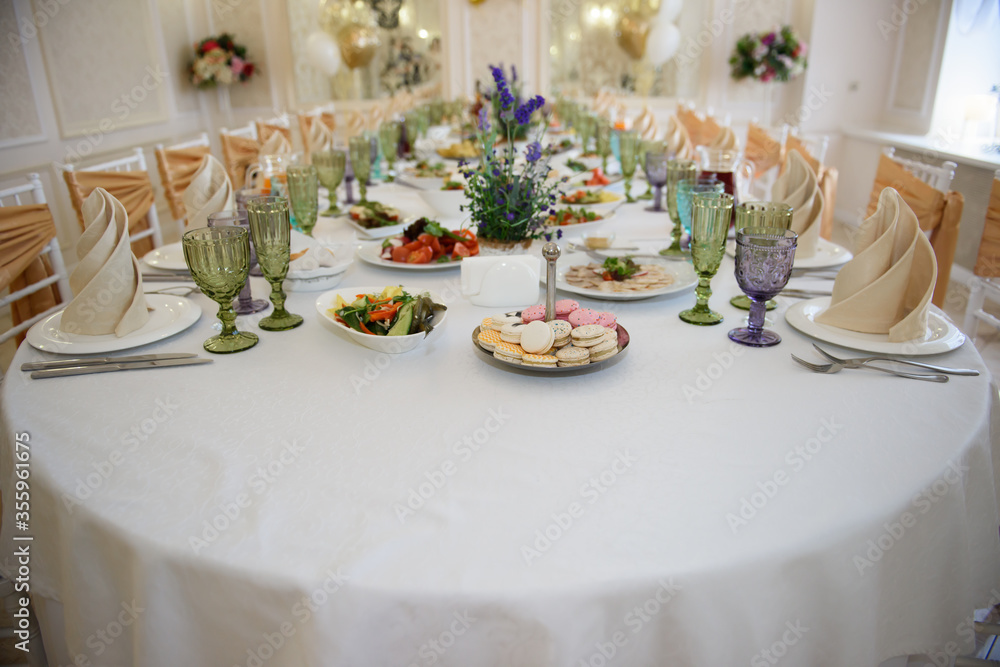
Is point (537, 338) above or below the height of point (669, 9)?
below

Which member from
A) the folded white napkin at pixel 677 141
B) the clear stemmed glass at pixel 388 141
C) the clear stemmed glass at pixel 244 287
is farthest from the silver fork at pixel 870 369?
the clear stemmed glass at pixel 388 141

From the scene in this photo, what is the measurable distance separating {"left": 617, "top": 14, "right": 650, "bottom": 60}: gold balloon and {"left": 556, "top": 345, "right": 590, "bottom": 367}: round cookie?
21.3ft

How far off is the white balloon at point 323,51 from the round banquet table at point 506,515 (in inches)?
243

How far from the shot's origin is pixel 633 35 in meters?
6.68

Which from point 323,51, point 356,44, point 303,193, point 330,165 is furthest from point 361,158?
point 356,44

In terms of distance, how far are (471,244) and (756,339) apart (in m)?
0.70

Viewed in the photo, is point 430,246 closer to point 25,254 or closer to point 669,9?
point 25,254

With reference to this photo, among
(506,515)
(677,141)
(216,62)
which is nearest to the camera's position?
(506,515)

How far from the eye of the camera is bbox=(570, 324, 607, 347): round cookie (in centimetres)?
100

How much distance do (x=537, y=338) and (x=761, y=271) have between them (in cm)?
40

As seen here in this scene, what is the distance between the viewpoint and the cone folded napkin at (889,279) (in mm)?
1090

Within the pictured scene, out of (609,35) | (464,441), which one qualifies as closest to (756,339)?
(464,441)

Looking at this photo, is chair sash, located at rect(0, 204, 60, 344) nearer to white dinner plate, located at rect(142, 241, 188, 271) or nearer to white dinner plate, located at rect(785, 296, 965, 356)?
white dinner plate, located at rect(142, 241, 188, 271)

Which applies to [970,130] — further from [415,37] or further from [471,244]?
[415,37]
